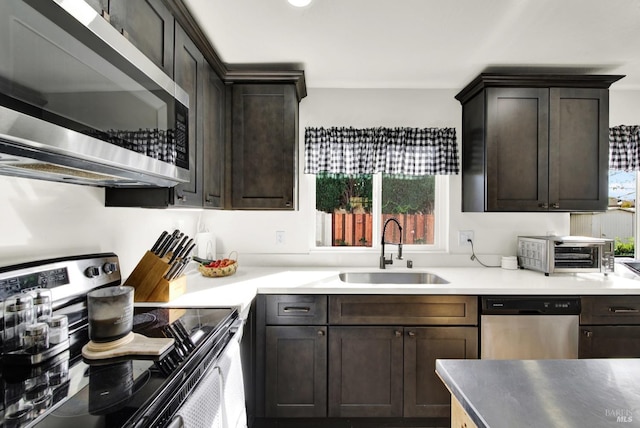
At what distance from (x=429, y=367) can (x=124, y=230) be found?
6.20ft

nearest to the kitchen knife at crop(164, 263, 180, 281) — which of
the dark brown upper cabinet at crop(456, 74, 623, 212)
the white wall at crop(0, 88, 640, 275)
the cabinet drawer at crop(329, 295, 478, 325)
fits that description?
the cabinet drawer at crop(329, 295, 478, 325)

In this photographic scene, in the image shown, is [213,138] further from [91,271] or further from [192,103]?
[91,271]

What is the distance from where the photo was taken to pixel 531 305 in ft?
6.36

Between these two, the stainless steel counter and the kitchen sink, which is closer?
the stainless steel counter

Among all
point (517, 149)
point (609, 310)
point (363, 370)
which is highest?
point (517, 149)

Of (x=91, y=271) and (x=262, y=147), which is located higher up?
(x=262, y=147)

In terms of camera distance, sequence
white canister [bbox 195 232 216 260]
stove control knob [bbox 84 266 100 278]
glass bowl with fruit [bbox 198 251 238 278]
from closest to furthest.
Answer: stove control knob [bbox 84 266 100 278]
glass bowl with fruit [bbox 198 251 238 278]
white canister [bbox 195 232 216 260]

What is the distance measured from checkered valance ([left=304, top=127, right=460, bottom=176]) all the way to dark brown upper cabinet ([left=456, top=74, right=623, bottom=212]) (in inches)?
13.4

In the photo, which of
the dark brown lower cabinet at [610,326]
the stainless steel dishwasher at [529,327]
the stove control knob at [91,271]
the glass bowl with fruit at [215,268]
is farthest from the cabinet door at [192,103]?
the dark brown lower cabinet at [610,326]

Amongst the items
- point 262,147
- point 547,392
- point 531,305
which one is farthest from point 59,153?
point 531,305

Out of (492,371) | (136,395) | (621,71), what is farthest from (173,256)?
(621,71)

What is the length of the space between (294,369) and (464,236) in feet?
5.53

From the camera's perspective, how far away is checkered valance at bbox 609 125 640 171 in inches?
101

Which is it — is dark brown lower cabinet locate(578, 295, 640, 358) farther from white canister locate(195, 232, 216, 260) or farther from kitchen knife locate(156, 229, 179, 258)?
white canister locate(195, 232, 216, 260)
